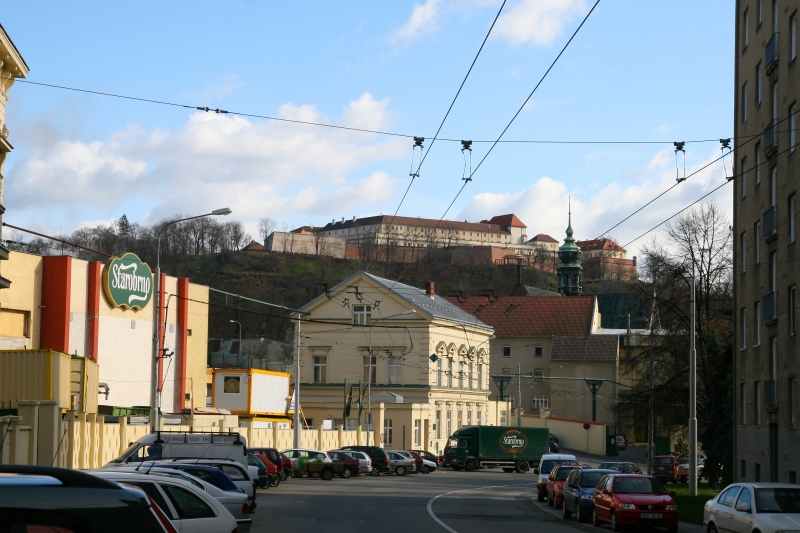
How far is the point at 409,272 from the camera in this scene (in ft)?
497

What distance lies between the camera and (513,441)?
201 feet

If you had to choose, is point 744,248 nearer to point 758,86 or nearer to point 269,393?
point 758,86

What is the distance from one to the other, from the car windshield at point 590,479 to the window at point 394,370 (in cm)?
4051

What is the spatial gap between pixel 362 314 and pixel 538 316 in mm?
30301

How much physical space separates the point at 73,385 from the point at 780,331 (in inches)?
909

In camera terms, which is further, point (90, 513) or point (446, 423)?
point (446, 423)

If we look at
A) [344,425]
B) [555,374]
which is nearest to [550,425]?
[555,374]

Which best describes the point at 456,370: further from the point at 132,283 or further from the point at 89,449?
the point at 89,449

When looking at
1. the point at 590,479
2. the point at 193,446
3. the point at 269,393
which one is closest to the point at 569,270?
the point at 269,393

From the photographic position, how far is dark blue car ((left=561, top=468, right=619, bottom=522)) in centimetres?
2581

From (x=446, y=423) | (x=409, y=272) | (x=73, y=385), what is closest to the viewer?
(x=73, y=385)

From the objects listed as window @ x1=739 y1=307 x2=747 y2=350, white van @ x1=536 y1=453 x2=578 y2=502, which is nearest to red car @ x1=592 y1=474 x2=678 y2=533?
white van @ x1=536 y1=453 x2=578 y2=502

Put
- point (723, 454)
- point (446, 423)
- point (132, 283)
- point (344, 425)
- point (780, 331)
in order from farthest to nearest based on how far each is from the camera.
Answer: point (446, 423), point (344, 425), point (132, 283), point (723, 454), point (780, 331)

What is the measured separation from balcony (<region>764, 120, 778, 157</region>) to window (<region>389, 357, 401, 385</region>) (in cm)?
3890
